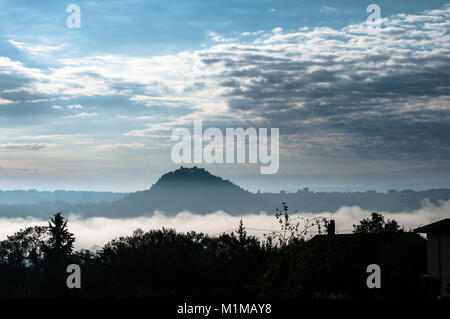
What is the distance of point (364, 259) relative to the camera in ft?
166

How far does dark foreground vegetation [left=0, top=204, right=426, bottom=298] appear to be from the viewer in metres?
20.0

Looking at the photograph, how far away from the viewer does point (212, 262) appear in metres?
65.5

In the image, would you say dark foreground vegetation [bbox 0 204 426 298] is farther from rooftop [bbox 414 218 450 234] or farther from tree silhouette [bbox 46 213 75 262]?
rooftop [bbox 414 218 450 234]

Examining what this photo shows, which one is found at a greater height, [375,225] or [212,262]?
[375,225]

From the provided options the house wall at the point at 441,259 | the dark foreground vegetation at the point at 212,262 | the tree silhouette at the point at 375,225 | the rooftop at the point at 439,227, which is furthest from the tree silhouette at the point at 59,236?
the rooftop at the point at 439,227

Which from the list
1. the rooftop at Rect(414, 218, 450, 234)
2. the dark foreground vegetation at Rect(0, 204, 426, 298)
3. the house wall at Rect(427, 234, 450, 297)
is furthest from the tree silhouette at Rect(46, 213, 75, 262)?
the rooftop at Rect(414, 218, 450, 234)

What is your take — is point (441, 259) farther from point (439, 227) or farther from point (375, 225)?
point (375, 225)

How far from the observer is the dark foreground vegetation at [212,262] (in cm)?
1997

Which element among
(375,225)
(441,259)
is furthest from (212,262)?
(441,259)

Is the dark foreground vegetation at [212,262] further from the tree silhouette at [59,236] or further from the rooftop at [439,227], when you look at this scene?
the rooftop at [439,227]
